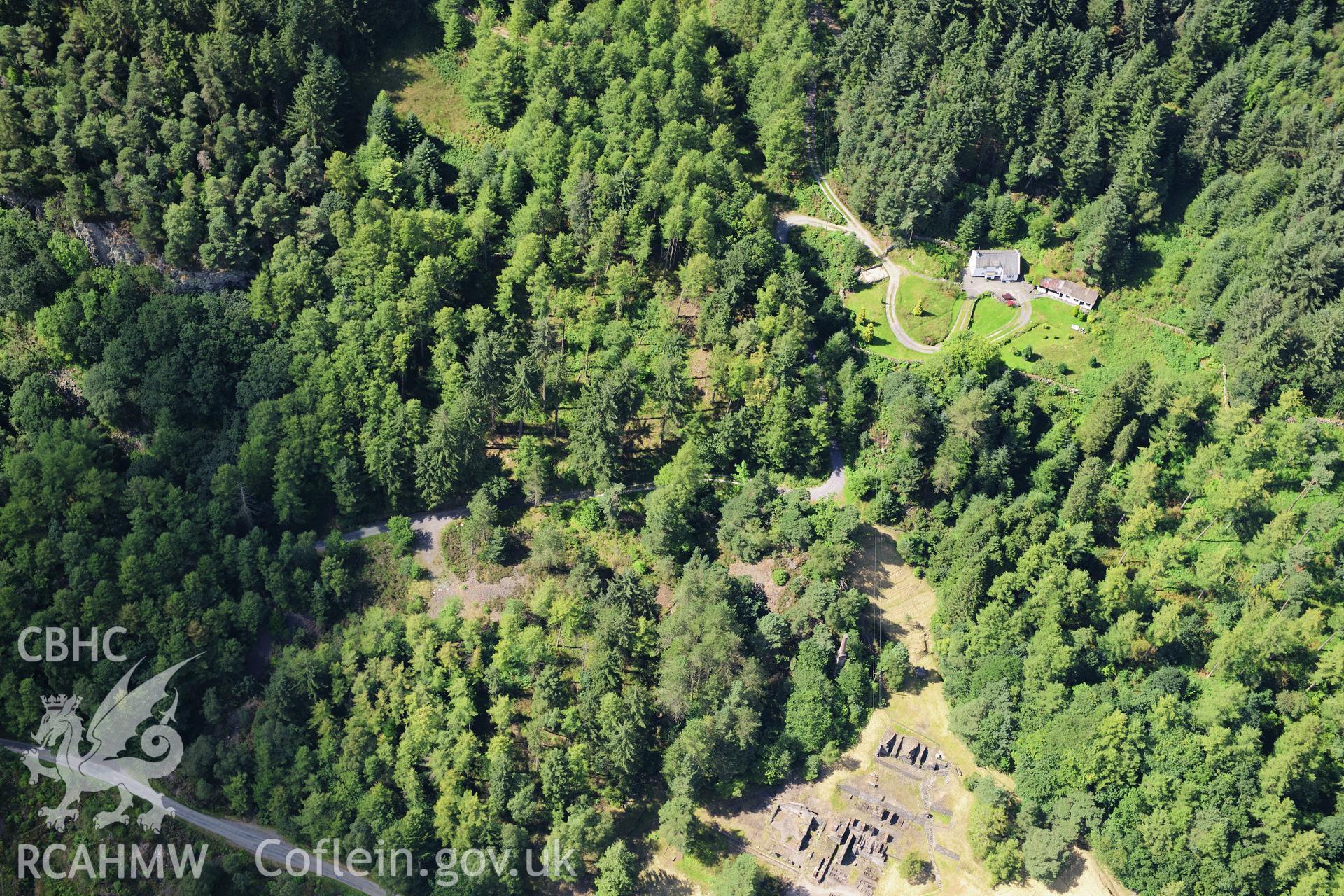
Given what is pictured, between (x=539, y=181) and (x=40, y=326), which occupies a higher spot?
(x=539, y=181)

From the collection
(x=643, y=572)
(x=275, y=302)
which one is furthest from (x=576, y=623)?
(x=275, y=302)

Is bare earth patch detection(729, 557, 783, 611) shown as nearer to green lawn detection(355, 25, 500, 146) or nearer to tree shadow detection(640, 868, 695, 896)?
tree shadow detection(640, 868, 695, 896)

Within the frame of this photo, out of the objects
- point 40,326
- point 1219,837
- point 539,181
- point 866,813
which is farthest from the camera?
point 539,181

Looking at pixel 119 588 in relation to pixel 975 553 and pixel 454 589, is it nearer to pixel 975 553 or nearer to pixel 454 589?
pixel 454 589

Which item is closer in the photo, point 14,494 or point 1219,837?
point 1219,837

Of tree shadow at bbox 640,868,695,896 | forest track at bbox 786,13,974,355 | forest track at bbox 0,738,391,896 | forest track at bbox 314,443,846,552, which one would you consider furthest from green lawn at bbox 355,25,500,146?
tree shadow at bbox 640,868,695,896

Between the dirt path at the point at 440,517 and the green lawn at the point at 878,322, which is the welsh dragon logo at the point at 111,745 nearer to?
the dirt path at the point at 440,517
